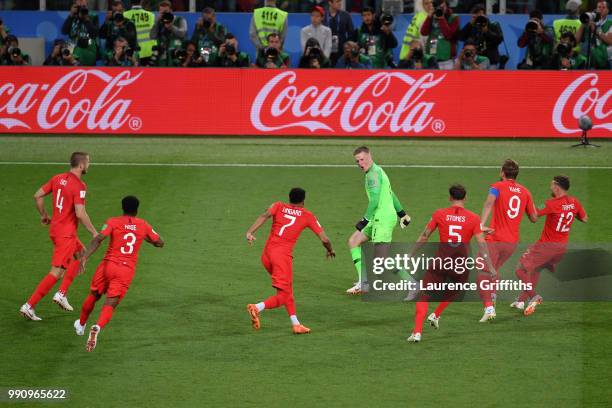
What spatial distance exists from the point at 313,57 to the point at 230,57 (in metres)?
2.05

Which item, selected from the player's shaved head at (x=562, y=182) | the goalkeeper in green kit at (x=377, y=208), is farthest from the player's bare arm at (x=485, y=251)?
the goalkeeper in green kit at (x=377, y=208)

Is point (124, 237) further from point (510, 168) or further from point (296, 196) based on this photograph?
point (510, 168)

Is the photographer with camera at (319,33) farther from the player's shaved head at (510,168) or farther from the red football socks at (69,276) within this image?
the red football socks at (69,276)

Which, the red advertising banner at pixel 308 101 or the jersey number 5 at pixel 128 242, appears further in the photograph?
the red advertising banner at pixel 308 101

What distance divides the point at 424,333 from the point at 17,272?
255 inches

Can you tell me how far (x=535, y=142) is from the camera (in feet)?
90.5

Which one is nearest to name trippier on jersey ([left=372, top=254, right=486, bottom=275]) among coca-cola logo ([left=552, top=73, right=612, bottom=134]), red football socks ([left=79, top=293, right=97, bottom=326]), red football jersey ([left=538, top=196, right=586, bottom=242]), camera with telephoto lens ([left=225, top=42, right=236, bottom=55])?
red football jersey ([left=538, top=196, right=586, bottom=242])

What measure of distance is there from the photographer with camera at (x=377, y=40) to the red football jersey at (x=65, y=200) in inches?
604

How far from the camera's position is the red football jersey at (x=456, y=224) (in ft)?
43.3

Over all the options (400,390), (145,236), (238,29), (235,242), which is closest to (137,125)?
(238,29)

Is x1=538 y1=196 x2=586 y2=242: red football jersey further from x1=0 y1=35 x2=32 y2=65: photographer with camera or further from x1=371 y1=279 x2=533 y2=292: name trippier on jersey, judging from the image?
x1=0 y1=35 x2=32 y2=65: photographer with camera

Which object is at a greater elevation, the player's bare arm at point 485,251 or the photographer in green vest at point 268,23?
the photographer in green vest at point 268,23

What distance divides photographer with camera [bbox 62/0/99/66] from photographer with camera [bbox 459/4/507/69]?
9.31 metres

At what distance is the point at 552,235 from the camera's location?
48.6 ft
